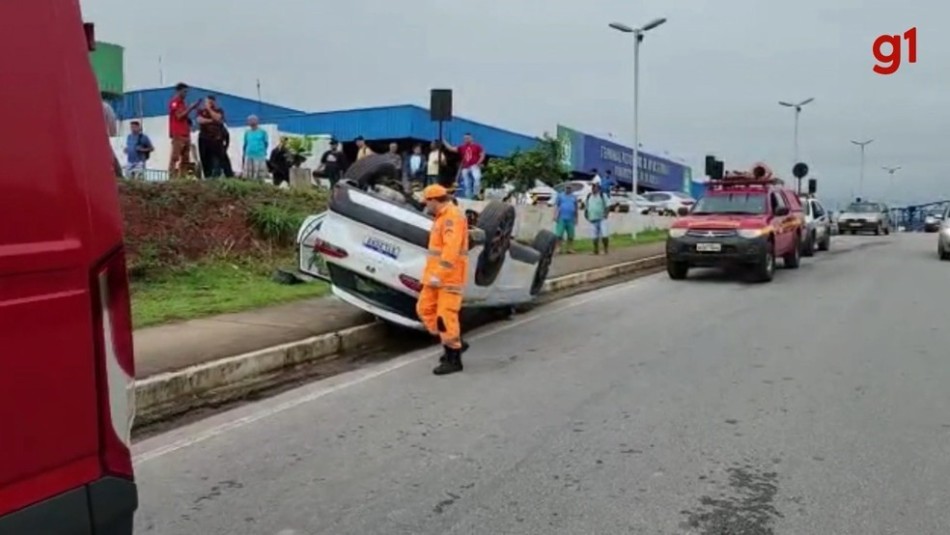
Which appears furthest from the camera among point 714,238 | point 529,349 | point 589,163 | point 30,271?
point 589,163

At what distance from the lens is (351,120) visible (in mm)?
38906

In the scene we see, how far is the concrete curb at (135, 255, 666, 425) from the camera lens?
6777 mm

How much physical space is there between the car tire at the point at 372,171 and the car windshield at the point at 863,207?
123 ft

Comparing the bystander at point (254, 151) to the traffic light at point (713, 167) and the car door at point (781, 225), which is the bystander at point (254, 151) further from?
the traffic light at point (713, 167)

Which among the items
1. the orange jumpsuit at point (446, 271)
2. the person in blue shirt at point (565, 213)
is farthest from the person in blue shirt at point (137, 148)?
the orange jumpsuit at point (446, 271)

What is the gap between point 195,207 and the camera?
45.7ft

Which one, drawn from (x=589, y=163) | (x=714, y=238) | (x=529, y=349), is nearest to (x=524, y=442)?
(x=529, y=349)

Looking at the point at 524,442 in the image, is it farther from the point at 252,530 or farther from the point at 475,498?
the point at 252,530

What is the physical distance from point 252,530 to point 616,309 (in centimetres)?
893

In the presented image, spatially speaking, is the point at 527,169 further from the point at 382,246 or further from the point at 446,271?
the point at 446,271

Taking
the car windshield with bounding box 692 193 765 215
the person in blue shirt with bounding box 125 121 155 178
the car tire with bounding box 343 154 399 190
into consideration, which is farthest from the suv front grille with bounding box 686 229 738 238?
the person in blue shirt with bounding box 125 121 155 178

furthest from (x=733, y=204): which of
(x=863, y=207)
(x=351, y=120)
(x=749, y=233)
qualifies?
(x=863, y=207)

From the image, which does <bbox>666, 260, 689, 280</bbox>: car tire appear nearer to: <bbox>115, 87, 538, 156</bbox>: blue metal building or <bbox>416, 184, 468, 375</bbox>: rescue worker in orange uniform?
<bbox>416, 184, 468, 375</bbox>: rescue worker in orange uniform

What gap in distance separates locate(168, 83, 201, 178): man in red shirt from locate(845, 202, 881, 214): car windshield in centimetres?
3474
